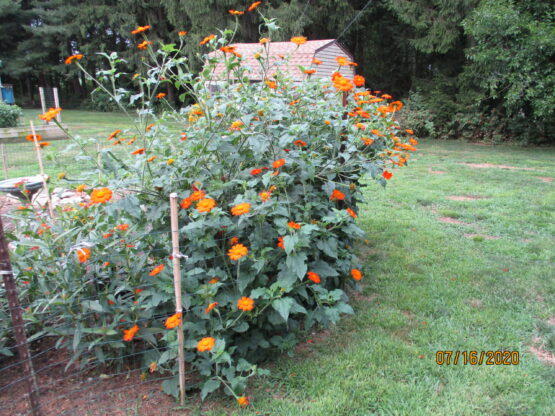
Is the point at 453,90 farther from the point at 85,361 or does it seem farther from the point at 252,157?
the point at 85,361

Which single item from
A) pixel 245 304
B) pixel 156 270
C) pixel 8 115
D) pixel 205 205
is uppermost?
pixel 8 115

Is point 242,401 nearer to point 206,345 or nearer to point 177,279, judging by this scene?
point 206,345

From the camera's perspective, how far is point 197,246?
197 centimetres

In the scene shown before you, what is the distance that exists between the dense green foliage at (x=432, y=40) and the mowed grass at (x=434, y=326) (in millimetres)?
4821

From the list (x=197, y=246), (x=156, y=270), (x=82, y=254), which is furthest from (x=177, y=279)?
(x=82, y=254)

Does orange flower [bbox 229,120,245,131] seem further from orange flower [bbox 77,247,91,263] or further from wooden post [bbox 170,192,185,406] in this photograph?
orange flower [bbox 77,247,91,263]

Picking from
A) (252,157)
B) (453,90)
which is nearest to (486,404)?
(252,157)

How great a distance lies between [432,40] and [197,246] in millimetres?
12444

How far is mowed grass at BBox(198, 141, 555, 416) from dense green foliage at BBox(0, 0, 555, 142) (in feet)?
15.8

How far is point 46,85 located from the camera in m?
27.2

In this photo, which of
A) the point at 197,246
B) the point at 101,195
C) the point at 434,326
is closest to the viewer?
the point at 101,195

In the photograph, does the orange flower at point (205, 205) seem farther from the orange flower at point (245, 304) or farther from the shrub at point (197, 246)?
the orange flower at point (245, 304)

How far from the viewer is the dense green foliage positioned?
364 inches

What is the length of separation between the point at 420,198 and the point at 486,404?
12.2 feet
